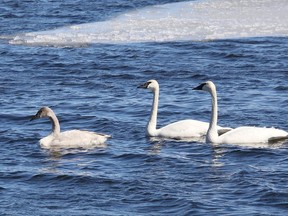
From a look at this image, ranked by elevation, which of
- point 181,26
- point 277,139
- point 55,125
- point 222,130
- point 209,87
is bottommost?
point 277,139

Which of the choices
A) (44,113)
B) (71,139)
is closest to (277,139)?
(71,139)

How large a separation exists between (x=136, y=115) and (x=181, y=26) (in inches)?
362

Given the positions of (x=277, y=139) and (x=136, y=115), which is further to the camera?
(x=136, y=115)

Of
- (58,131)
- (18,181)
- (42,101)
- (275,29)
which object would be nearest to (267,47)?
(275,29)

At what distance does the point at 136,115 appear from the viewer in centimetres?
1866

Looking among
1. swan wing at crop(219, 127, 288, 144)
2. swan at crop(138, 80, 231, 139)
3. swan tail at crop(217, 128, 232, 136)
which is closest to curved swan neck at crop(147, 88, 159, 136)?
swan at crop(138, 80, 231, 139)

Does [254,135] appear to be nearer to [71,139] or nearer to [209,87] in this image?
[209,87]

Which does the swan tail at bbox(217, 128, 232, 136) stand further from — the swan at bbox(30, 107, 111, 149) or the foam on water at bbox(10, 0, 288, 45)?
the foam on water at bbox(10, 0, 288, 45)

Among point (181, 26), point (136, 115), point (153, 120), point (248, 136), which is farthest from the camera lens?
point (181, 26)

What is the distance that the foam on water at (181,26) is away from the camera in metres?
26.3

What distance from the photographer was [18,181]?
1429cm

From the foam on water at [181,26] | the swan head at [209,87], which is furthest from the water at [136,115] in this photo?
the swan head at [209,87]

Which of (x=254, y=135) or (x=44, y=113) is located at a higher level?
(x=44, y=113)

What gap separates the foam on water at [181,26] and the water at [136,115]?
14 cm
